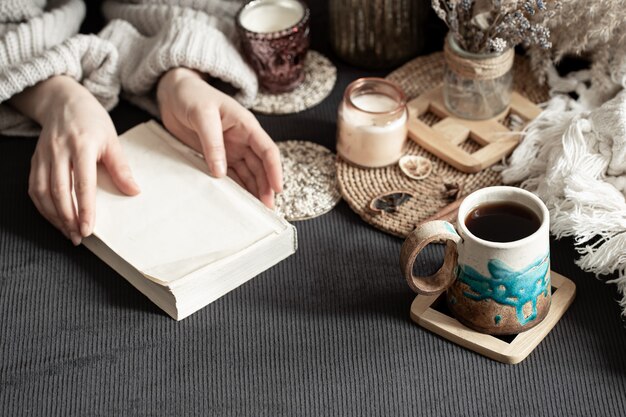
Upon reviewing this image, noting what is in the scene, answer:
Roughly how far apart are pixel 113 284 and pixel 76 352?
0.09 meters

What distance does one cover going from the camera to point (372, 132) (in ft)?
3.36

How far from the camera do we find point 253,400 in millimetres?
830

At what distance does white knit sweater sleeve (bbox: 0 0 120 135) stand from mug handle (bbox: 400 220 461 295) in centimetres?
55

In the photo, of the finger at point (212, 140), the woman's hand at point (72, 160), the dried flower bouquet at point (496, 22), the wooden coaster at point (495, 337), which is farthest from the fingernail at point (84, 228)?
the dried flower bouquet at point (496, 22)

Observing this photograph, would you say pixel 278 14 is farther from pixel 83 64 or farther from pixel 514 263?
pixel 514 263

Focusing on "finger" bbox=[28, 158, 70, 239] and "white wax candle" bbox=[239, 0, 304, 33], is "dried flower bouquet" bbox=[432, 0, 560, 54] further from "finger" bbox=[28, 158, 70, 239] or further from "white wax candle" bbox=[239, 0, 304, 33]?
"finger" bbox=[28, 158, 70, 239]

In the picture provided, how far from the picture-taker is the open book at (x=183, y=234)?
2.95 ft

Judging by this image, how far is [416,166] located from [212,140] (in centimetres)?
26

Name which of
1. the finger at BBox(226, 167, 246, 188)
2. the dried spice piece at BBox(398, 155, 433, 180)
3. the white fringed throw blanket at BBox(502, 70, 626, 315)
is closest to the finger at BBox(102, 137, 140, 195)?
the finger at BBox(226, 167, 246, 188)

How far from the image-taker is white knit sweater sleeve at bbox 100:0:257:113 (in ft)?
3.66

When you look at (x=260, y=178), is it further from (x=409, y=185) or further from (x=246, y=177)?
(x=409, y=185)

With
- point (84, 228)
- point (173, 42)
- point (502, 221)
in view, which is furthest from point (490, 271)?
point (173, 42)

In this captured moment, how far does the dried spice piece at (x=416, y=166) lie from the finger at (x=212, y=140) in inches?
9.1

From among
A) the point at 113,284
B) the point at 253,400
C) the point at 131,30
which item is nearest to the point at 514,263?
the point at 253,400
